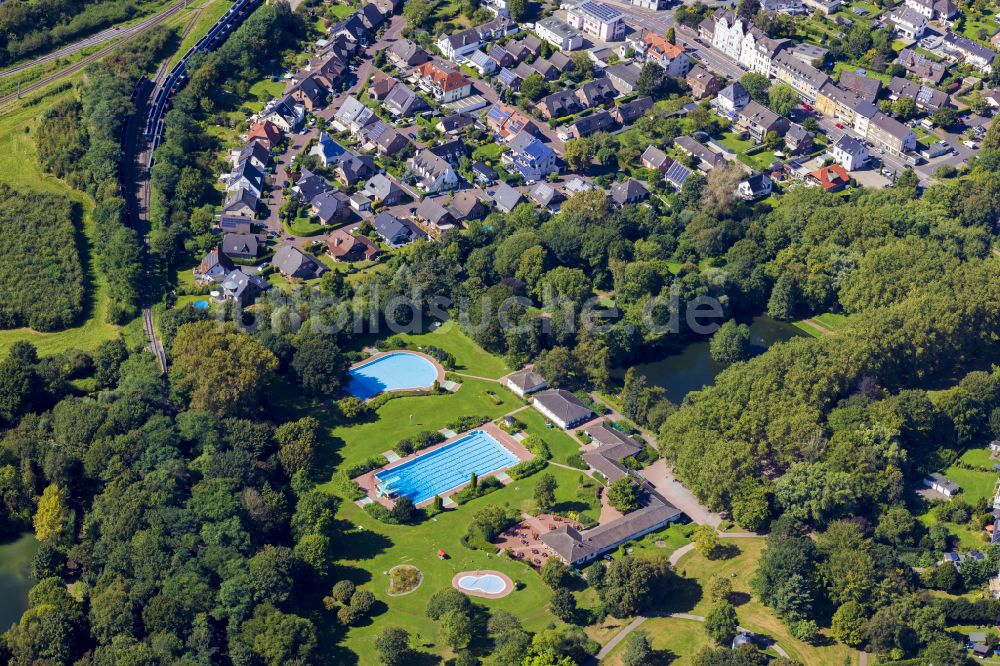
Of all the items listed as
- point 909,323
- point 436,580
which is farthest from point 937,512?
point 436,580

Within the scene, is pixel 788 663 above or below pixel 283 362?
below

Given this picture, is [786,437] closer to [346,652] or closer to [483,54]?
[346,652]

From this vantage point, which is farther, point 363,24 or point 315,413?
point 363,24

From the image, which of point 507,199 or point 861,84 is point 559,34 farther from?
point 861,84

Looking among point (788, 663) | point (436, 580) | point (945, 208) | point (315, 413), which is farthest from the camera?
point (945, 208)

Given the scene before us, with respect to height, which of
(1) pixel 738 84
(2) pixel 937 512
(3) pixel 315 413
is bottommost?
(2) pixel 937 512

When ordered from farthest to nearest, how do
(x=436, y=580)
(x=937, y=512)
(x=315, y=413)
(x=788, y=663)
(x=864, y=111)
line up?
1. (x=864, y=111)
2. (x=315, y=413)
3. (x=937, y=512)
4. (x=436, y=580)
5. (x=788, y=663)

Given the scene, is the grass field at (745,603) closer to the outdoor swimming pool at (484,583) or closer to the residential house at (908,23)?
the outdoor swimming pool at (484,583)

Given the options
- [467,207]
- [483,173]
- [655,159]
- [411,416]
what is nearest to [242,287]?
[411,416]

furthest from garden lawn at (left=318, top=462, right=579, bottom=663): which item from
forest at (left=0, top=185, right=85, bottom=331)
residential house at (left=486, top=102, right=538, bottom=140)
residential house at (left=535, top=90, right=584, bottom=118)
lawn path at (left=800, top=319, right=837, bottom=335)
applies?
residential house at (left=535, top=90, right=584, bottom=118)
